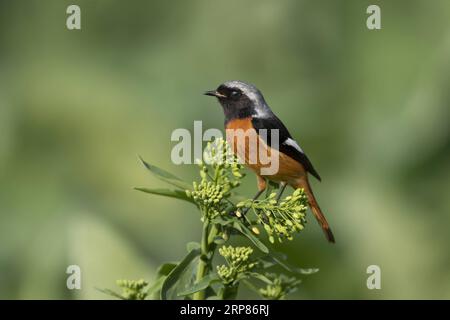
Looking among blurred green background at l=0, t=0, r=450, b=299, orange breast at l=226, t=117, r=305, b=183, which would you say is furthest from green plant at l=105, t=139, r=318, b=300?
blurred green background at l=0, t=0, r=450, b=299

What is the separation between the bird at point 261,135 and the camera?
3.31m

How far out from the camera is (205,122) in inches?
207

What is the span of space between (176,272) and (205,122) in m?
3.42

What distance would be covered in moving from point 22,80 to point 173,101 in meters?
1.27

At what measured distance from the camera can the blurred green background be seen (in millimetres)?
4875

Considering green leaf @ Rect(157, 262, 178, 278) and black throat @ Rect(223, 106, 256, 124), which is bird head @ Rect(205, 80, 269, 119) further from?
green leaf @ Rect(157, 262, 178, 278)

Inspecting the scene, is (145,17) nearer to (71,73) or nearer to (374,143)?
(71,73)

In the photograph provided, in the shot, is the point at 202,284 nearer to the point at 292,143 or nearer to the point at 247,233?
the point at 247,233

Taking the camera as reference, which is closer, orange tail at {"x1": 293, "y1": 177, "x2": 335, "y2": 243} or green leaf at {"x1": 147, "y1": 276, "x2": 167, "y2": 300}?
green leaf at {"x1": 147, "y1": 276, "x2": 167, "y2": 300}

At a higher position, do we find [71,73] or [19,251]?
[71,73]

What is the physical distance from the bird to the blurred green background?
1279mm

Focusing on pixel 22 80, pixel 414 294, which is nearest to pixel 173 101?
pixel 22 80

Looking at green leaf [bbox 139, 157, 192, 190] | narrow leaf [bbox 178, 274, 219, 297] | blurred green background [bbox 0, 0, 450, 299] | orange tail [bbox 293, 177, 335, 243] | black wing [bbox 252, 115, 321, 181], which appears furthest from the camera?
blurred green background [bbox 0, 0, 450, 299]

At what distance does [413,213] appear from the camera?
526 cm
